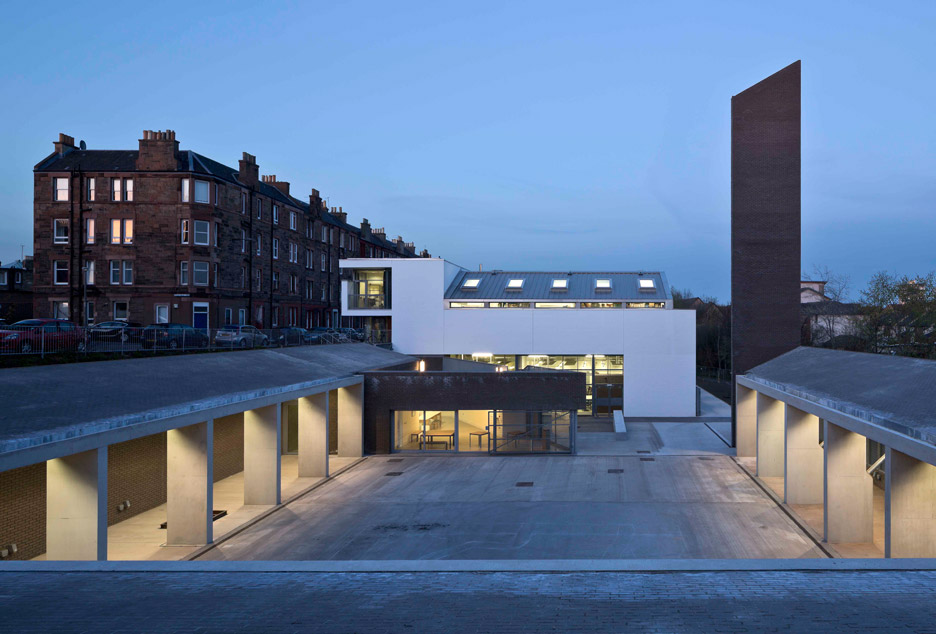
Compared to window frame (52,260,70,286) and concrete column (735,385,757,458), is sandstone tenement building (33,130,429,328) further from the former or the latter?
concrete column (735,385,757,458)

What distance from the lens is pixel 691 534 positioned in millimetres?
15680

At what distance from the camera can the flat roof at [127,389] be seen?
36.3ft

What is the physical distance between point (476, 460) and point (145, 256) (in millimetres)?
24573

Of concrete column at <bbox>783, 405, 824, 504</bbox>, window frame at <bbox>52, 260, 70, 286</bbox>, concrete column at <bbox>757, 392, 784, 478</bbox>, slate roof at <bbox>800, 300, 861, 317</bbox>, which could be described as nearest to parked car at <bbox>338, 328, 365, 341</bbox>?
window frame at <bbox>52, 260, 70, 286</bbox>

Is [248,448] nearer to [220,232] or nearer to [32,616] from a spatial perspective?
[32,616]

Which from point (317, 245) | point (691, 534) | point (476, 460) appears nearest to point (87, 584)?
point (691, 534)

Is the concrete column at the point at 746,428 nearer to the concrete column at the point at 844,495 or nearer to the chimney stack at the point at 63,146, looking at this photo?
the concrete column at the point at 844,495

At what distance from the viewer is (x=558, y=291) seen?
3706cm

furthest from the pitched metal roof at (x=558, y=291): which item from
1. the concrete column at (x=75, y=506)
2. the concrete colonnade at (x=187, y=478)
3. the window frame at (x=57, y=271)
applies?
the concrete column at (x=75, y=506)

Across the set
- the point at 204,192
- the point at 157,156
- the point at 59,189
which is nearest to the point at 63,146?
the point at 59,189

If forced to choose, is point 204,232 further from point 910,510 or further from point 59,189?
point 910,510

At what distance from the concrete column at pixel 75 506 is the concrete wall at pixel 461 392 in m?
15.4

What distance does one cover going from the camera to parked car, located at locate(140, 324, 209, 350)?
2209cm

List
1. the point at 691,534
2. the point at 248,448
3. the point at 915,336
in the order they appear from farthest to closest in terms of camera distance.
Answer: the point at 915,336 < the point at 248,448 < the point at 691,534
